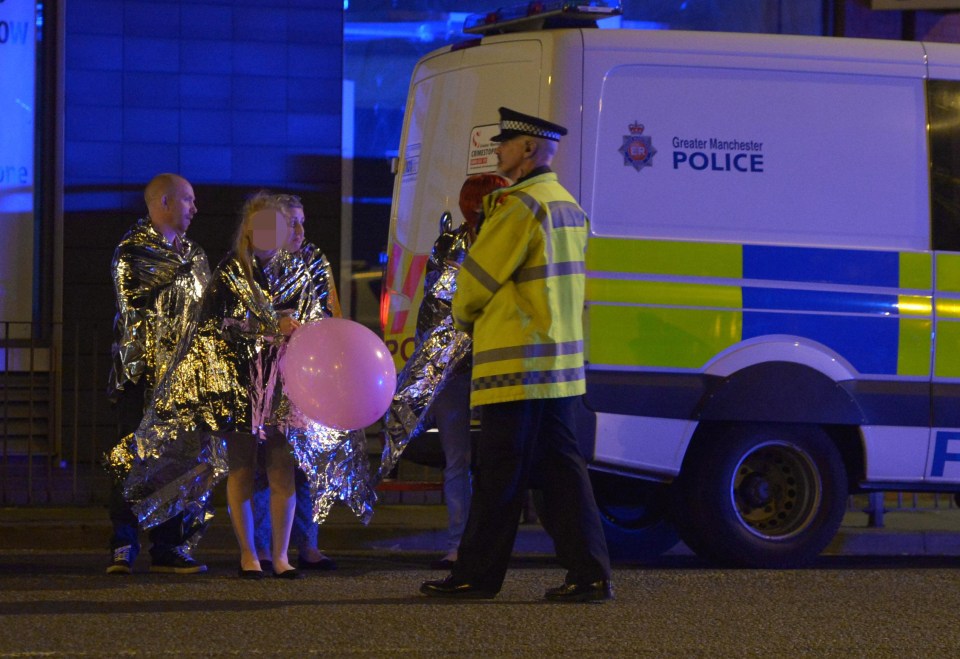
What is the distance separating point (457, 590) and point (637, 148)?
7.62 ft

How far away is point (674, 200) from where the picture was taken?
6922 mm

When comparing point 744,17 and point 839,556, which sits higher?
point 744,17

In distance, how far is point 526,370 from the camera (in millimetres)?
5641

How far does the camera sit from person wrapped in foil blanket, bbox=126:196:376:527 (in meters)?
6.35

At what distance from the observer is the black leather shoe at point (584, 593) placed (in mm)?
5688

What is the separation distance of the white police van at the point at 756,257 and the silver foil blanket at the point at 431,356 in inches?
24.0

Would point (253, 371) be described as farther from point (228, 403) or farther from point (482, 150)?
point (482, 150)

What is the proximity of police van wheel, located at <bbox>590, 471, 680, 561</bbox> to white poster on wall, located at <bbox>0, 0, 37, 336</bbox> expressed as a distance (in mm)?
5571

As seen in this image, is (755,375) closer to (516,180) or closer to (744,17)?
(516,180)

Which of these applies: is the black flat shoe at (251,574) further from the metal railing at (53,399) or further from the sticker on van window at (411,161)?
the metal railing at (53,399)

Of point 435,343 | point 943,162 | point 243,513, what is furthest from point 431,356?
point 943,162

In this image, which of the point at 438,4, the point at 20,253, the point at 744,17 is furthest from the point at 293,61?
the point at 744,17

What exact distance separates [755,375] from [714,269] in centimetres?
52

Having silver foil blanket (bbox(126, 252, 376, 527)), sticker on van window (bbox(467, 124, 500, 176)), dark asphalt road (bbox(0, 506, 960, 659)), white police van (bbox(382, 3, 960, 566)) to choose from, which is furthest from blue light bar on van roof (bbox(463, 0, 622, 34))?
dark asphalt road (bbox(0, 506, 960, 659))
